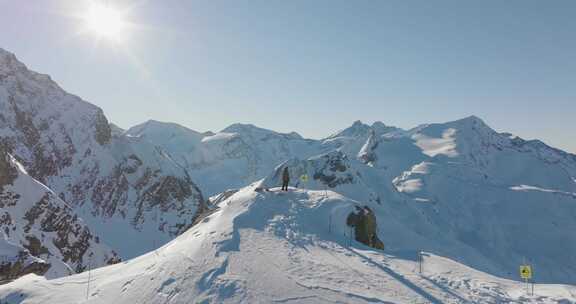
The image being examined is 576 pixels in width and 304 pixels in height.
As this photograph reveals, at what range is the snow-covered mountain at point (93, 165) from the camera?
123 metres

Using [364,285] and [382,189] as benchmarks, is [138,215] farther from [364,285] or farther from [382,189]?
[364,285]

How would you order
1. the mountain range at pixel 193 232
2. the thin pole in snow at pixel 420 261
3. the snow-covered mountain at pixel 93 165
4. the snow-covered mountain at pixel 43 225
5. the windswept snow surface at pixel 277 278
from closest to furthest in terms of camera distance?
the windswept snow surface at pixel 277 278 < the mountain range at pixel 193 232 < the thin pole in snow at pixel 420 261 < the snow-covered mountain at pixel 43 225 < the snow-covered mountain at pixel 93 165

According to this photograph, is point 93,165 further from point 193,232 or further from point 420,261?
point 420,261

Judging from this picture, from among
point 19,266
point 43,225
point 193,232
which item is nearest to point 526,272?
point 193,232

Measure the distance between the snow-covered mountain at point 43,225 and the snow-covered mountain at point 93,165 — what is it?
43.2 m

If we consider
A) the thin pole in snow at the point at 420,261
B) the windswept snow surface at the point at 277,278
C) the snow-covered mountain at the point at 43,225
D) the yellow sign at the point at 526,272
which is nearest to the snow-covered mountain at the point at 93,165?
the snow-covered mountain at the point at 43,225

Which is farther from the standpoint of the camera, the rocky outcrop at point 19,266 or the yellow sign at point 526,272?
the rocky outcrop at point 19,266

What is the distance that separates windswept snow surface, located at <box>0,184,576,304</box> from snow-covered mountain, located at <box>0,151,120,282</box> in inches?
1603

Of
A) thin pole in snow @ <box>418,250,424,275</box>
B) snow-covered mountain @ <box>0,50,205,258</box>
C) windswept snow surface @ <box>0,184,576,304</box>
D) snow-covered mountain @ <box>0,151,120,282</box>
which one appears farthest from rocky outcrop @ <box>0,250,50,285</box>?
snow-covered mountain @ <box>0,50,205,258</box>

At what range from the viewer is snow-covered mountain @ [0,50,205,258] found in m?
123

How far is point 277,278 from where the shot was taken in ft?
43.6

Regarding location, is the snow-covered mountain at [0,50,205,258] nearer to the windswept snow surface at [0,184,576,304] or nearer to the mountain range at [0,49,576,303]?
the mountain range at [0,49,576,303]

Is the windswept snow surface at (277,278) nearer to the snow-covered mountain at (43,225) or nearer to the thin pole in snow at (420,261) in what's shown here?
the thin pole in snow at (420,261)

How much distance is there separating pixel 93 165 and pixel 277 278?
14729cm
